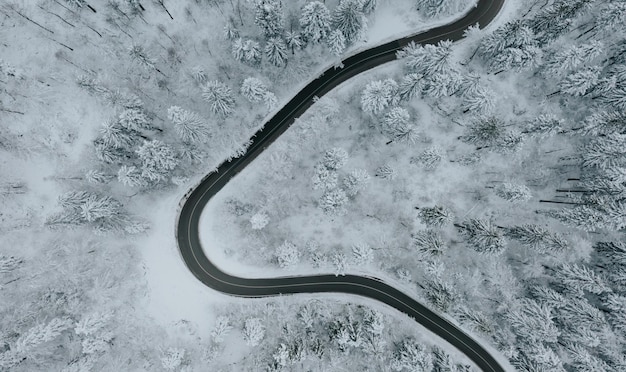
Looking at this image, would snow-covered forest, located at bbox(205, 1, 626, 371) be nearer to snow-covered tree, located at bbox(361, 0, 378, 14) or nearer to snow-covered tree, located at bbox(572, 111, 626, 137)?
snow-covered tree, located at bbox(572, 111, 626, 137)

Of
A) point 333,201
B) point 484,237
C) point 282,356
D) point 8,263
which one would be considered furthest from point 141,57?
point 484,237

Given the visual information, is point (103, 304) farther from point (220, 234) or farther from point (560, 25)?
point (560, 25)

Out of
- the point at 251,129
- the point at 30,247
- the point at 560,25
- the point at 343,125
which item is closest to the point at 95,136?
the point at 30,247

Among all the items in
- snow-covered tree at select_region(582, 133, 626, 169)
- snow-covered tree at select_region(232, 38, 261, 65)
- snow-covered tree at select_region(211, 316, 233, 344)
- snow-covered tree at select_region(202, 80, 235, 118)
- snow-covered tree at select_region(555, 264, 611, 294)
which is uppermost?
snow-covered tree at select_region(582, 133, 626, 169)

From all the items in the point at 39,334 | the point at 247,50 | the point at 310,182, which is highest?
the point at 247,50

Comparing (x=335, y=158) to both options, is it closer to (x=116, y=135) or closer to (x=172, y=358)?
(x=116, y=135)

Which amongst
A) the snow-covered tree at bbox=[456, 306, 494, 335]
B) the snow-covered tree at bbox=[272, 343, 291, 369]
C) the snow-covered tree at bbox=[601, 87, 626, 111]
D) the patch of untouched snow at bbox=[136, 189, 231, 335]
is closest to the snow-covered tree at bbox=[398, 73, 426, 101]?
the snow-covered tree at bbox=[601, 87, 626, 111]
